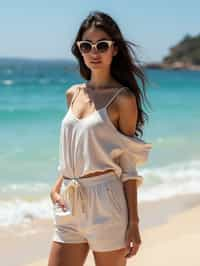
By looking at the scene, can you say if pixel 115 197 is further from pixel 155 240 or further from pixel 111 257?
pixel 155 240

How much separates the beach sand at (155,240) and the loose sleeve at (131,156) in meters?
1.85

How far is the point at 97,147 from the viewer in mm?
2654

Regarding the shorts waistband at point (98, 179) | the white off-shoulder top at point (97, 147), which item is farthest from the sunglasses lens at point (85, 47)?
the shorts waistband at point (98, 179)

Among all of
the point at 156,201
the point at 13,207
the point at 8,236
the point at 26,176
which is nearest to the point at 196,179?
the point at 156,201

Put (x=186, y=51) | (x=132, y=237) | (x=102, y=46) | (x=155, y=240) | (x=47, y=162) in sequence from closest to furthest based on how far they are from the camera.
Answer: (x=132, y=237) < (x=102, y=46) < (x=155, y=240) < (x=47, y=162) < (x=186, y=51)

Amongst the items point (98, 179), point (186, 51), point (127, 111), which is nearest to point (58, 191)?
point (98, 179)

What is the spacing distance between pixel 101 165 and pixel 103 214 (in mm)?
208

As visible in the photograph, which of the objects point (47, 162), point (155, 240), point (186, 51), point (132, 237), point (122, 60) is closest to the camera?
point (132, 237)

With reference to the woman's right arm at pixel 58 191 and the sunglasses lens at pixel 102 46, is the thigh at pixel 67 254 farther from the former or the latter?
the sunglasses lens at pixel 102 46

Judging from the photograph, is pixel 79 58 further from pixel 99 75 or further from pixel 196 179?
pixel 196 179

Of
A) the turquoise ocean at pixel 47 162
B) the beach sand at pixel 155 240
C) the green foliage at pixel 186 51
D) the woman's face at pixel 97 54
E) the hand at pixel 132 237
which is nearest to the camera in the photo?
the hand at pixel 132 237

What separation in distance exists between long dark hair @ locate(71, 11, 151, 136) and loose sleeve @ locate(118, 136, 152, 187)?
0.09m

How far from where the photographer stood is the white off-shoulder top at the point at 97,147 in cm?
265

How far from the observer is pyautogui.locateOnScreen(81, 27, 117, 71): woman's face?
2.74 metres
